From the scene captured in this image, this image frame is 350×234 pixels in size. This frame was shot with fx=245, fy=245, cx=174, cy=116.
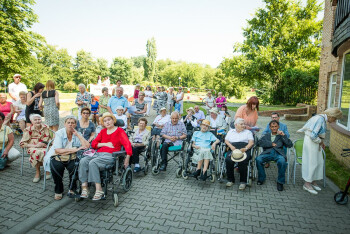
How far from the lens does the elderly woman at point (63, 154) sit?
13.8 feet

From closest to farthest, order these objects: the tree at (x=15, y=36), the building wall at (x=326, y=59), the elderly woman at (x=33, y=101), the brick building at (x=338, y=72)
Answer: the brick building at (x=338, y=72) → the elderly woman at (x=33, y=101) → the building wall at (x=326, y=59) → the tree at (x=15, y=36)

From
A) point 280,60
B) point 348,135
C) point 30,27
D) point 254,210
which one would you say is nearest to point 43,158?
point 254,210

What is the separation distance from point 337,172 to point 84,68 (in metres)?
65.1

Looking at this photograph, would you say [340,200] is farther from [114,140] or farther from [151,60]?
[151,60]

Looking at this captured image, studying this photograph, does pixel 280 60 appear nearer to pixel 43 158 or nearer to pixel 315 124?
pixel 315 124

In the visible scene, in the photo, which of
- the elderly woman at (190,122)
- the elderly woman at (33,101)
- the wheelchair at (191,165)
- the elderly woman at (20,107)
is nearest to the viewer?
the wheelchair at (191,165)

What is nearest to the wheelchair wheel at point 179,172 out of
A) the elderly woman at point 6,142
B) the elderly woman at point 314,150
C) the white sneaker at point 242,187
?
the white sneaker at point 242,187

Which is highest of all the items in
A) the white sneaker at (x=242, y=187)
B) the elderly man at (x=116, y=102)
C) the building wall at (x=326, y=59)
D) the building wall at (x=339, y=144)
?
the building wall at (x=326, y=59)

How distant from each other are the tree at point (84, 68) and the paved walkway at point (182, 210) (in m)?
62.0

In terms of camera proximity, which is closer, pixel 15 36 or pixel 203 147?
pixel 203 147

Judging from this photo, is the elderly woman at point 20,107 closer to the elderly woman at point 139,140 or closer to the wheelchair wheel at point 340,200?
the elderly woman at point 139,140

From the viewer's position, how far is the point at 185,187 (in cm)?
507

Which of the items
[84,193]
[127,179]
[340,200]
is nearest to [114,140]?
[127,179]

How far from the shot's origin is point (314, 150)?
16.3 feet
